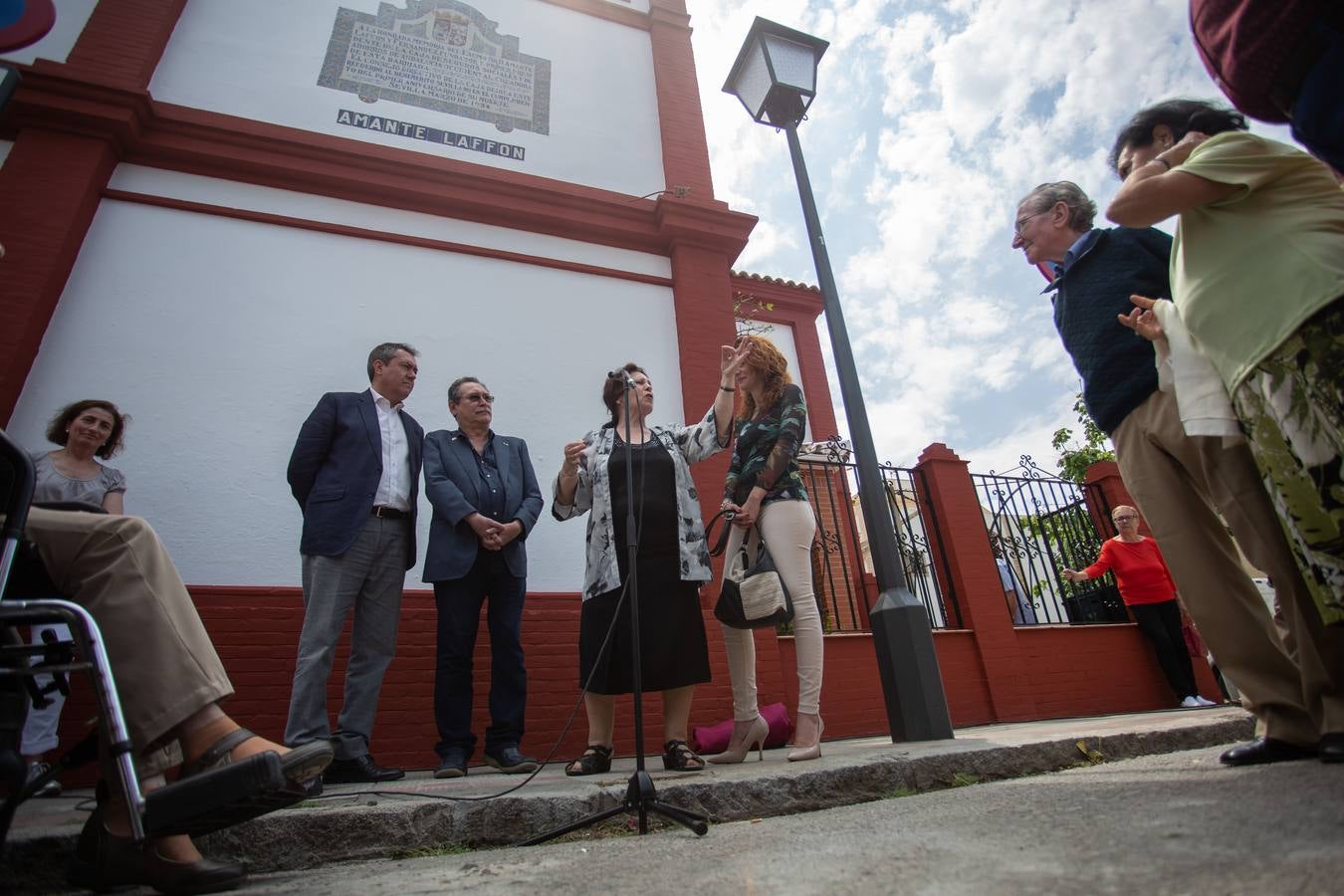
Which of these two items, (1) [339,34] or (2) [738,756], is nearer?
(2) [738,756]

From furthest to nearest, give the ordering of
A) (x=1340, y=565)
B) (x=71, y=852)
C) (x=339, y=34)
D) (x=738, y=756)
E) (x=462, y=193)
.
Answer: (x=339, y=34) < (x=462, y=193) < (x=738, y=756) < (x=71, y=852) < (x=1340, y=565)

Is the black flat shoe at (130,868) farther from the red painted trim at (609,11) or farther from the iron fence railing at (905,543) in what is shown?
the red painted trim at (609,11)

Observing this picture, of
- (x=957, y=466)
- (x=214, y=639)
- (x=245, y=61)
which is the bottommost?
(x=214, y=639)

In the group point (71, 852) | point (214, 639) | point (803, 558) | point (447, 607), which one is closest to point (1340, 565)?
point (803, 558)

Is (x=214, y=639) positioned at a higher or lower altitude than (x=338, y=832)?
higher

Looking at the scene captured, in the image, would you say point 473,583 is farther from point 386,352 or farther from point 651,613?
point 386,352

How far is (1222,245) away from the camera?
182cm

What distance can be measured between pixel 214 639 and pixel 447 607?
1.40 meters

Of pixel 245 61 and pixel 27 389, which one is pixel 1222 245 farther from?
pixel 245 61

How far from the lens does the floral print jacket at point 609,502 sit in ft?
10.4

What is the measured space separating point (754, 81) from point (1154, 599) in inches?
195

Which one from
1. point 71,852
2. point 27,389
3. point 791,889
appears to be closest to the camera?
point 791,889

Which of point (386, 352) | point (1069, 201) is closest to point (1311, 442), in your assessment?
point (1069, 201)

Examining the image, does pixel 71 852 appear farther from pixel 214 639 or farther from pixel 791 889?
pixel 214 639
